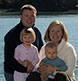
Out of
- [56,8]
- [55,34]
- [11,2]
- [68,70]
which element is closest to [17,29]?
[55,34]

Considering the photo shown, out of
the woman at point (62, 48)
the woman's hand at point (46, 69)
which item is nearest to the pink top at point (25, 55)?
the woman at point (62, 48)

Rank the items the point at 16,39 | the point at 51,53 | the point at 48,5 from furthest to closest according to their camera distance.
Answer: the point at 48,5, the point at 16,39, the point at 51,53

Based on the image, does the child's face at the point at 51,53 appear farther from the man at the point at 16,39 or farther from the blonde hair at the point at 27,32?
the man at the point at 16,39

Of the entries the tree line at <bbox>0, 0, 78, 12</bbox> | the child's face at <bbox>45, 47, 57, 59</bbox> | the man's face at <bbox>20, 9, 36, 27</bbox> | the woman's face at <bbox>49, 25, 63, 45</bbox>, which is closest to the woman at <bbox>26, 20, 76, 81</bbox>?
the woman's face at <bbox>49, 25, 63, 45</bbox>

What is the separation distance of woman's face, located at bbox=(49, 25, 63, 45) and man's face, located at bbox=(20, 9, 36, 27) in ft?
1.13

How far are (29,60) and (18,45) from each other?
0.24m

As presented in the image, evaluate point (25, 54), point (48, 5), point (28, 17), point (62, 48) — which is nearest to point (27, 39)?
point (25, 54)

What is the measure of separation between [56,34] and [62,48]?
18 cm

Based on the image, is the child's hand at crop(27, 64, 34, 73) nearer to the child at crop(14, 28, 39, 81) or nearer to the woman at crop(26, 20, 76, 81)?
the child at crop(14, 28, 39, 81)

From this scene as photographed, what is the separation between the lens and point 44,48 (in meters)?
4.28

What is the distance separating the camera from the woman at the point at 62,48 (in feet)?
13.6

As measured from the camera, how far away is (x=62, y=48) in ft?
13.9

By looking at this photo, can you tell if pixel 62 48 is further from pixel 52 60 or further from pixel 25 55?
pixel 25 55

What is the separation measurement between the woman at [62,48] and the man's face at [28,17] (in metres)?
0.30
